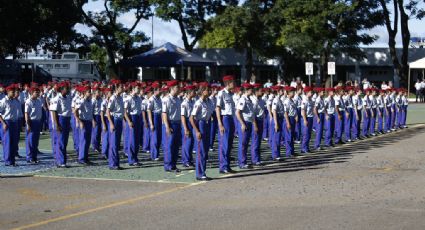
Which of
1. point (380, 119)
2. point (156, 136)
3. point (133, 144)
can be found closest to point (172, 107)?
point (133, 144)

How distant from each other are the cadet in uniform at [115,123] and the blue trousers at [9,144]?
2422 mm

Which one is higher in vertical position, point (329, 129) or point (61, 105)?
point (61, 105)

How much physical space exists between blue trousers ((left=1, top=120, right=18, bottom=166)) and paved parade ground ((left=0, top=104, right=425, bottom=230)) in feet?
1.10

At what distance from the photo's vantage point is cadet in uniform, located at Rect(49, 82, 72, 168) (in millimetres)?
16297

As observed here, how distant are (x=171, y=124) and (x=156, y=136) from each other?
2380mm

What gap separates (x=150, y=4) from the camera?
175ft

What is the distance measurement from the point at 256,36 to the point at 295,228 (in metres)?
41.2

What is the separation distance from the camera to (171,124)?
49.9 ft

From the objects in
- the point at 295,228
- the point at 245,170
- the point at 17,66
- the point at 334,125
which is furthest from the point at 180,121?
the point at 17,66

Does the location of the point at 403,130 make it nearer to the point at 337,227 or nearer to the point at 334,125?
the point at 334,125

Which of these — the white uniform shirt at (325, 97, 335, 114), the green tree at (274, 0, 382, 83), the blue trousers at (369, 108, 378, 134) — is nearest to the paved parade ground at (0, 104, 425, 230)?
the white uniform shirt at (325, 97, 335, 114)

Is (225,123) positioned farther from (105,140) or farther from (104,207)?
(104,207)

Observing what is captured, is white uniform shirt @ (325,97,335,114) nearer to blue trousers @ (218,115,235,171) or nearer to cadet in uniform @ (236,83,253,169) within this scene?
cadet in uniform @ (236,83,253,169)

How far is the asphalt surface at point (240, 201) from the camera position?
9.70 meters
